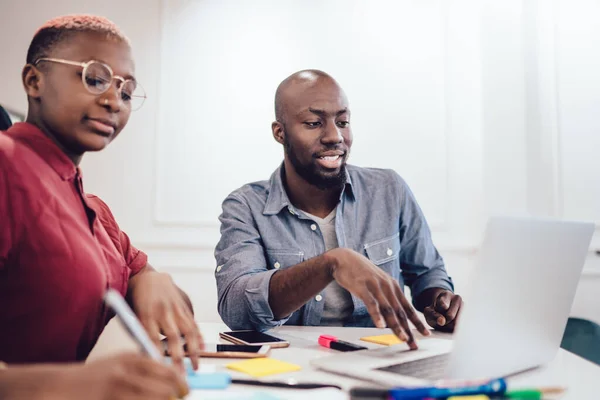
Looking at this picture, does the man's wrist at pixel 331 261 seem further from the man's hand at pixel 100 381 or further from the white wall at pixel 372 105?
the white wall at pixel 372 105

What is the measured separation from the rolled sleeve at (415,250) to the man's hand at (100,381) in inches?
47.3

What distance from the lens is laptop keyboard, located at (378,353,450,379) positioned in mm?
765

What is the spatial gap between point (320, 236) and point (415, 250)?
0.34m

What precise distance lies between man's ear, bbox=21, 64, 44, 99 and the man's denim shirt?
0.66 metres

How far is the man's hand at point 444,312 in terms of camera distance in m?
1.24

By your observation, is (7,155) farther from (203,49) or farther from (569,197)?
(569,197)

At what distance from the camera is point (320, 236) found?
1.61 meters

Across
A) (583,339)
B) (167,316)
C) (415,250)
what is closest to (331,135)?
(415,250)

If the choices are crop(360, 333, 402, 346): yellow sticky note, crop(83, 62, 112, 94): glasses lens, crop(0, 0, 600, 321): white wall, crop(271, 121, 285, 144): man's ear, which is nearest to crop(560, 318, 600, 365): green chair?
crop(0, 0, 600, 321): white wall

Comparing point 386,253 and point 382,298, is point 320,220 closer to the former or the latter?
point 386,253

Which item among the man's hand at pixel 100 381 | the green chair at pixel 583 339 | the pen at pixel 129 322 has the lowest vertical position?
the green chair at pixel 583 339

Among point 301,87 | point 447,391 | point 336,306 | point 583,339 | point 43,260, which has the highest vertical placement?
point 301,87

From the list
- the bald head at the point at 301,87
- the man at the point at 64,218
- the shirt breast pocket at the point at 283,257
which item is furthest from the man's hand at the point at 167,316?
the bald head at the point at 301,87

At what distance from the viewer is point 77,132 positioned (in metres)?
0.91
